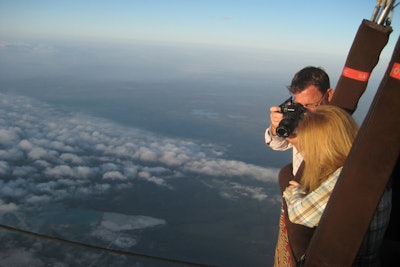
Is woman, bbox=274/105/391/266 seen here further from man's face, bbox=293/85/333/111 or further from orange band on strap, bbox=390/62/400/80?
man's face, bbox=293/85/333/111

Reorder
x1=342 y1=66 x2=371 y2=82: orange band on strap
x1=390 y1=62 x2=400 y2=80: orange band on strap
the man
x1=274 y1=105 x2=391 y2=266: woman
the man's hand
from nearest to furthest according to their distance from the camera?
1. x1=390 y1=62 x2=400 y2=80: orange band on strap
2. x1=274 y1=105 x2=391 y2=266: woman
3. x1=342 y1=66 x2=371 y2=82: orange band on strap
4. the man's hand
5. the man

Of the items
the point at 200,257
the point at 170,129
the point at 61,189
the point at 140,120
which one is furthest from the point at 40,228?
the point at 140,120

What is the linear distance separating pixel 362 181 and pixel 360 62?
103 centimetres

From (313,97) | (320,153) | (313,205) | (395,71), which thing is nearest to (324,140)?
(320,153)

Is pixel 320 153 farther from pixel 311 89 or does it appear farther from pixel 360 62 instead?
pixel 311 89

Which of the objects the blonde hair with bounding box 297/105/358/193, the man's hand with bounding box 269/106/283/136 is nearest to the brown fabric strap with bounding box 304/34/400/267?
the blonde hair with bounding box 297/105/358/193

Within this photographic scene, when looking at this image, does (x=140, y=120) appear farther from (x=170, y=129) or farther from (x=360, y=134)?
(x=360, y=134)

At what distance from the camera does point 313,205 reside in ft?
4.46

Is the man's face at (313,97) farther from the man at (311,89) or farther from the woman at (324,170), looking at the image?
the woman at (324,170)

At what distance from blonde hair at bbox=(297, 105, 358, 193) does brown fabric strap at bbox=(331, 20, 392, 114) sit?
51cm

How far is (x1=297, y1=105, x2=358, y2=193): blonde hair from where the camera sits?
139 cm

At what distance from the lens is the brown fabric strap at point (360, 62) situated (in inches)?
63.8

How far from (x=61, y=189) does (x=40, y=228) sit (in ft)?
73.1

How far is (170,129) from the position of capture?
146 meters
